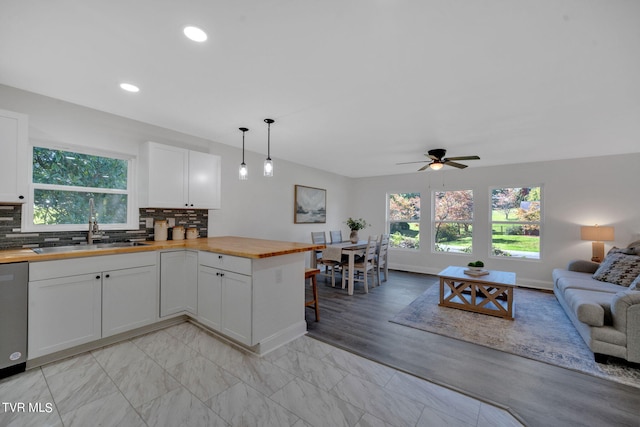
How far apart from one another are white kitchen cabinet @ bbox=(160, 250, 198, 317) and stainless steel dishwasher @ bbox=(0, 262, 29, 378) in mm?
979

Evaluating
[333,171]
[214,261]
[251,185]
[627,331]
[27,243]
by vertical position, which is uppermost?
[333,171]

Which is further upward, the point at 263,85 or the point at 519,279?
the point at 263,85

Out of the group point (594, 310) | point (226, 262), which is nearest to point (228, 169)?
point (226, 262)

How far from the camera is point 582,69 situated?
1.91 meters

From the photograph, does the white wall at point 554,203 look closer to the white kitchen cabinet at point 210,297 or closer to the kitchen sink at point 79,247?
the white kitchen cabinet at point 210,297

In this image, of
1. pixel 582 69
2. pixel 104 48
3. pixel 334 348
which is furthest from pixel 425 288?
pixel 104 48

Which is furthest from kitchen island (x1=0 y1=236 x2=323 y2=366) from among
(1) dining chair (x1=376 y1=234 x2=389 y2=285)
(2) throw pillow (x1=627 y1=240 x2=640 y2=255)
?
(2) throw pillow (x1=627 y1=240 x2=640 y2=255)

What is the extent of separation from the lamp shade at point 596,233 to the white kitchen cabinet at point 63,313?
258 inches

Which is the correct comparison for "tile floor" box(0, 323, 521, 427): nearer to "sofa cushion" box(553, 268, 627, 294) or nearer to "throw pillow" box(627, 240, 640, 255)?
"sofa cushion" box(553, 268, 627, 294)

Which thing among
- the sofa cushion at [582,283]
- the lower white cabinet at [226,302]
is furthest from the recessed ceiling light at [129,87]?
the sofa cushion at [582,283]

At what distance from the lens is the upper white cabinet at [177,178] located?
3.07 m

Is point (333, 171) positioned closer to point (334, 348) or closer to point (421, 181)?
point (421, 181)

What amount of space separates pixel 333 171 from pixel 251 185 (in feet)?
7.84

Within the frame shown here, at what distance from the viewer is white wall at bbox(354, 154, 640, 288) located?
169 inches
